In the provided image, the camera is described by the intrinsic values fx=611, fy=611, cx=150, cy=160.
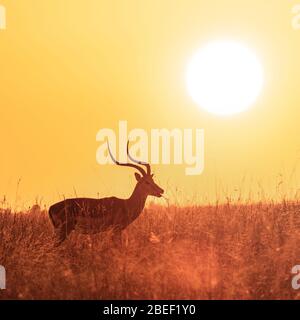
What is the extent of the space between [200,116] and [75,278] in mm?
2668

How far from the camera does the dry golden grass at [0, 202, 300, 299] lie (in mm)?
5637

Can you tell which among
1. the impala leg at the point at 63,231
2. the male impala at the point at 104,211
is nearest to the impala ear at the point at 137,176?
the male impala at the point at 104,211

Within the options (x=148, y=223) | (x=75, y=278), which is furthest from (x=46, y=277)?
(x=148, y=223)

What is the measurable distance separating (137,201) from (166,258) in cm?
179

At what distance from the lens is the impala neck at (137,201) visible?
7.66m

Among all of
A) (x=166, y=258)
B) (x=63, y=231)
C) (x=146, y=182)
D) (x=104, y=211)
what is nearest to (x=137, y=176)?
(x=146, y=182)

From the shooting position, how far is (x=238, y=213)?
7.42m

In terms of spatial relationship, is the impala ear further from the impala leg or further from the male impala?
the impala leg

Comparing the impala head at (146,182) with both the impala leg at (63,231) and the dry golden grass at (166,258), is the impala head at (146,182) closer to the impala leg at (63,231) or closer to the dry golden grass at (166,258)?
the dry golden grass at (166,258)

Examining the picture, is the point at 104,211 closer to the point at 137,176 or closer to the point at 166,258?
the point at 137,176
